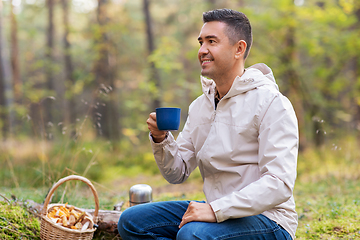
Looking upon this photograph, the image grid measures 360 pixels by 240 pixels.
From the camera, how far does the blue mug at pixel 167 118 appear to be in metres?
1.88

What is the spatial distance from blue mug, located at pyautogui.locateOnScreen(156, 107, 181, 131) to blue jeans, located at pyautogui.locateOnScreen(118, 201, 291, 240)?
588 mm

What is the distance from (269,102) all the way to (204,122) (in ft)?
1.69

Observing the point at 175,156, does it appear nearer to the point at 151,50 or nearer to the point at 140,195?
the point at 140,195

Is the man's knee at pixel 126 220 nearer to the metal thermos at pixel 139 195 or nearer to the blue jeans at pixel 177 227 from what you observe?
the blue jeans at pixel 177 227

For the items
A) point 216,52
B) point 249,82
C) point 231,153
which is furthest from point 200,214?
point 216,52

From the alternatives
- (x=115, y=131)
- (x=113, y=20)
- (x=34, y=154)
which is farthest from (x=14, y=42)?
(x=34, y=154)

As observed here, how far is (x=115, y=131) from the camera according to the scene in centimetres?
1066

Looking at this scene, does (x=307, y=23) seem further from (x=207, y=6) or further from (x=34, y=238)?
(x=34, y=238)

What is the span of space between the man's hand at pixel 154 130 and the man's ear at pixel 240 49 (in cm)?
68

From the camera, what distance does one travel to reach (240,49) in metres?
2.05

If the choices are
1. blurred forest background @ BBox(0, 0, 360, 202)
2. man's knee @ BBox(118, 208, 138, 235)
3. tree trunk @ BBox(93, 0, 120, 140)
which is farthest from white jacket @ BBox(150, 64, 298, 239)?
tree trunk @ BBox(93, 0, 120, 140)

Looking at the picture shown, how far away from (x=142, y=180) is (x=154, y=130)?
5243 millimetres

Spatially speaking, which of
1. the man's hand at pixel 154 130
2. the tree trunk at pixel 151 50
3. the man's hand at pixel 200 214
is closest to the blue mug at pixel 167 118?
the man's hand at pixel 154 130

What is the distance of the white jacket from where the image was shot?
156 centimetres
